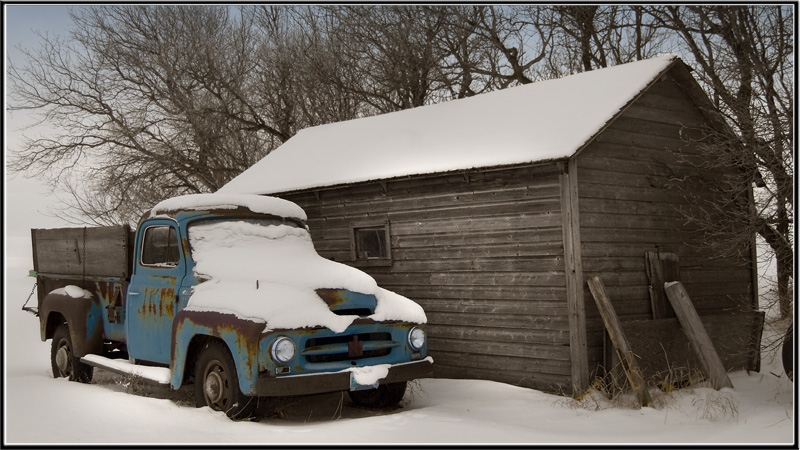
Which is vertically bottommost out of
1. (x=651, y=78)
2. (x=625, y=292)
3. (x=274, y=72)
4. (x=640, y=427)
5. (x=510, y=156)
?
(x=640, y=427)

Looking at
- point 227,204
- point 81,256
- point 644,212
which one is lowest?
point 81,256

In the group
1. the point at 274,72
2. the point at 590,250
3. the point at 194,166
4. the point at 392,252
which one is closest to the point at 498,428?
the point at 590,250

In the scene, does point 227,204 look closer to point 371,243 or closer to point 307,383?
point 307,383

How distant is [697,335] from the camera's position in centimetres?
1070

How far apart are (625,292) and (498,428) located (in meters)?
4.13

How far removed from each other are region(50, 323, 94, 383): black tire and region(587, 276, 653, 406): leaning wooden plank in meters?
6.72

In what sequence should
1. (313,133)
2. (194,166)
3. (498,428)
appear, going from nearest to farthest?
(498,428) → (313,133) → (194,166)

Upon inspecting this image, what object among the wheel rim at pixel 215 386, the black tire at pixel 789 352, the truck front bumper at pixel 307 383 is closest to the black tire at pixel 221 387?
the wheel rim at pixel 215 386

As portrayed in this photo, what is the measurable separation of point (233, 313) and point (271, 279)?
2.31 ft

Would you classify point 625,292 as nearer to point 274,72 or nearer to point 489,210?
point 489,210

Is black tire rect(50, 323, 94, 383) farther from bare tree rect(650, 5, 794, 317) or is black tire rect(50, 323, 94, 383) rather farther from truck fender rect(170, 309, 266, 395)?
bare tree rect(650, 5, 794, 317)

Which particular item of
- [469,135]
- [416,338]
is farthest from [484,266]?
[416,338]

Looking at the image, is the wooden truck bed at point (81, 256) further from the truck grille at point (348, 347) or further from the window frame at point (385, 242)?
the window frame at point (385, 242)

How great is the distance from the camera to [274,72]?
1024 inches
